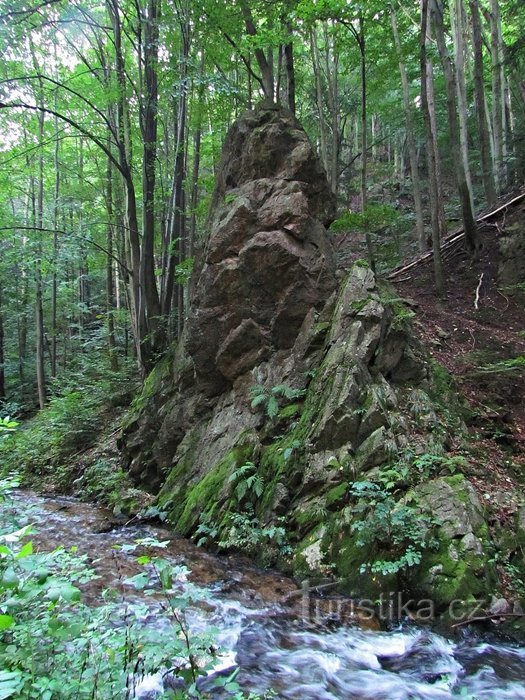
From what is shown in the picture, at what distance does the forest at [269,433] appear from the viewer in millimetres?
3500

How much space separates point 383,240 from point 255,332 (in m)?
11.8

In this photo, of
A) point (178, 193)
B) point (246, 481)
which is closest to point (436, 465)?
point (246, 481)

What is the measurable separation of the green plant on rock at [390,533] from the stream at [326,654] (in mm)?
585

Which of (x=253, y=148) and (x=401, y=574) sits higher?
(x=253, y=148)

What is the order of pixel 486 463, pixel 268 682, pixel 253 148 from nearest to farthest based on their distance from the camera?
1. pixel 268 682
2. pixel 486 463
3. pixel 253 148

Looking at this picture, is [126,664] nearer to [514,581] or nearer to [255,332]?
[514,581]

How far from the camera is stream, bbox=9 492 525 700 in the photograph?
3.45 meters

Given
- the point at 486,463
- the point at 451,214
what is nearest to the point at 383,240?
the point at 451,214

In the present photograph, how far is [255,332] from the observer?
8633 millimetres

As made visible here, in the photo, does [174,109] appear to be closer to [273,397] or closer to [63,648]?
[273,397]

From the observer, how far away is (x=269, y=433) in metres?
7.27

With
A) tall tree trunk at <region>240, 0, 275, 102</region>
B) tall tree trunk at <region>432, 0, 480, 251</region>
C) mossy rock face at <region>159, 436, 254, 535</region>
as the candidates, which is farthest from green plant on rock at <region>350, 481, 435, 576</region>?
tall tree trunk at <region>240, 0, 275, 102</region>

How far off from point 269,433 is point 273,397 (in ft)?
1.93

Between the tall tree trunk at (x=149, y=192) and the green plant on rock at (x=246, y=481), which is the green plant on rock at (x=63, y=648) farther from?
the tall tree trunk at (x=149, y=192)
